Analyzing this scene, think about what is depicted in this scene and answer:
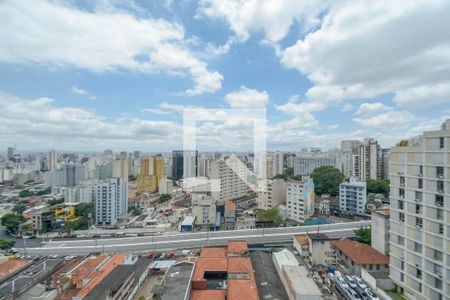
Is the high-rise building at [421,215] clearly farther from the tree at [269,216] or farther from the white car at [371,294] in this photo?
the tree at [269,216]

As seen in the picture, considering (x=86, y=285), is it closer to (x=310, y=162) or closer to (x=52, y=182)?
(x=52, y=182)

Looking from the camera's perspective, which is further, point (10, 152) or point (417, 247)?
point (10, 152)

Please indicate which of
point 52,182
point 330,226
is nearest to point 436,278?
point 330,226

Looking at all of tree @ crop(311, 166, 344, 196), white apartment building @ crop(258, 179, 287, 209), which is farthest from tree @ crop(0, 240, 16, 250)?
tree @ crop(311, 166, 344, 196)

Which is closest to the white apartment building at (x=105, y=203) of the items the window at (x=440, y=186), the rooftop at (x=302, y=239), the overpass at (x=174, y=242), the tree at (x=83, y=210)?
the tree at (x=83, y=210)

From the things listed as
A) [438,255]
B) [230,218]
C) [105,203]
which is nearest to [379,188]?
[230,218]

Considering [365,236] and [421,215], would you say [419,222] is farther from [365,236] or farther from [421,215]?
[365,236]
